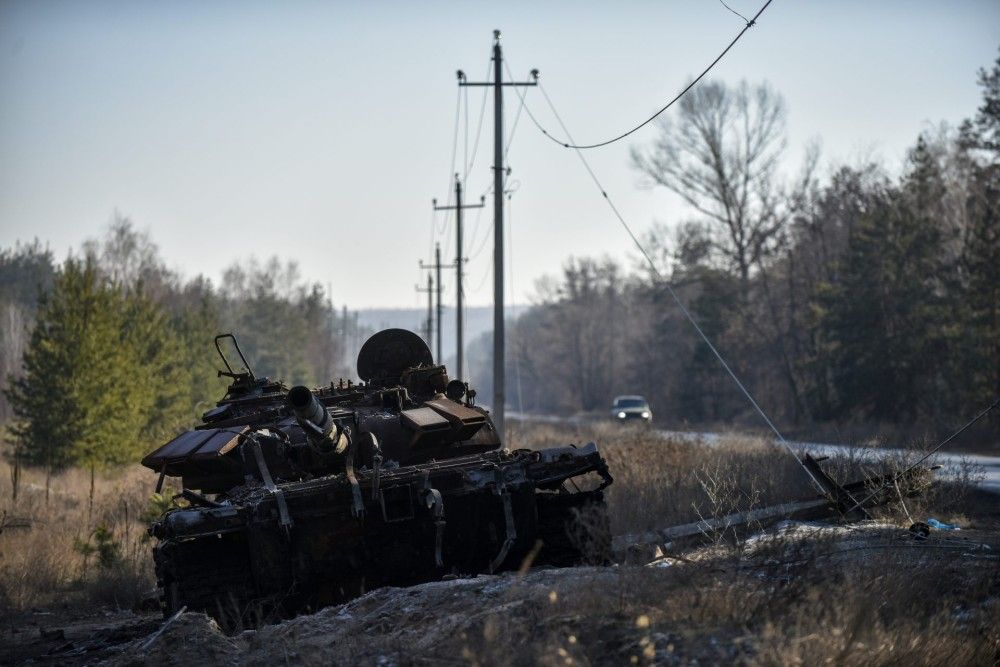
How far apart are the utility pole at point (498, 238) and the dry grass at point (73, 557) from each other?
650 centimetres

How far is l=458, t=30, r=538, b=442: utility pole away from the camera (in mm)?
20984

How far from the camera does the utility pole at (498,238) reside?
21.0 m

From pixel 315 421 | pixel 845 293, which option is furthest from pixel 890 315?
pixel 315 421

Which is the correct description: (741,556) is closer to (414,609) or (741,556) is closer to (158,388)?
(414,609)

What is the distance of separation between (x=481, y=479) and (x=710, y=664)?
4.83 metres

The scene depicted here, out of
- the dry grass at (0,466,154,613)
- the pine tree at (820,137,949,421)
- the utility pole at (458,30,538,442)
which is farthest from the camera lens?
the pine tree at (820,137,949,421)

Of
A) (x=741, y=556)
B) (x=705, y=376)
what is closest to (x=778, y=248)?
(x=705, y=376)

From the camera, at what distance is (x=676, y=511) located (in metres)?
14.5

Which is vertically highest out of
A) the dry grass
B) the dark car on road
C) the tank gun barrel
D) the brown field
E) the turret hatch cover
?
the turret hatch cover

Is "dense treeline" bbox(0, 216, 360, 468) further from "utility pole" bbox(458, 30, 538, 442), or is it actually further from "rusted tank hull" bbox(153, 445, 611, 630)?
"rusted tank hull" bbox(153, 445, 611, 630)

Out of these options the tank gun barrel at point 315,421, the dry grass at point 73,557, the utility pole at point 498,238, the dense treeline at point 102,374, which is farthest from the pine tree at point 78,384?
the tank gun barrel at point 315,421

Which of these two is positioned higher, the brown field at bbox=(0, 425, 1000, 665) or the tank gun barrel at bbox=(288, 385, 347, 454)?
the tank gun barrel at bbox=(288, 385, 347, 454)

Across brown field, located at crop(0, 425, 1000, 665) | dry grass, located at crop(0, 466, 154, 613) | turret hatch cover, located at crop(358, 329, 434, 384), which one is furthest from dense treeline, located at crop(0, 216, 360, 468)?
brown field, located at crop(0, 425, 1000, 665)

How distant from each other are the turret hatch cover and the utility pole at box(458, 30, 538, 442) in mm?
6233
